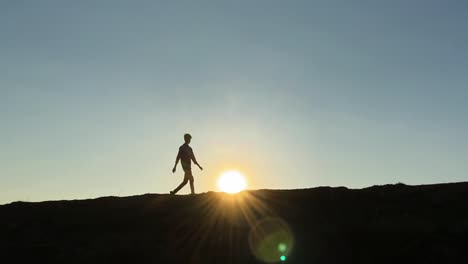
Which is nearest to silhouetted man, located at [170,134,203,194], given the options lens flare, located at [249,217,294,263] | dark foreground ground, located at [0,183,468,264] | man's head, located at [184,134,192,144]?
man's head, located at [184,134,192,144]

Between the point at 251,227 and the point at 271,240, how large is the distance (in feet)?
3.73

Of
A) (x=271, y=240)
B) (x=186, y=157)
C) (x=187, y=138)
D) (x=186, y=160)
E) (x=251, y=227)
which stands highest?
(x=187, y=138)

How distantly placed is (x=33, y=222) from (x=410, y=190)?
12205mm

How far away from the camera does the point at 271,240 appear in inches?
833

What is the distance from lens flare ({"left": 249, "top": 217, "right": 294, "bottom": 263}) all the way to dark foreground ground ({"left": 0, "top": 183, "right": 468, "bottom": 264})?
0.03 m

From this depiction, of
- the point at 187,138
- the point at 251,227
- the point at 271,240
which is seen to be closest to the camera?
the point at 271,240

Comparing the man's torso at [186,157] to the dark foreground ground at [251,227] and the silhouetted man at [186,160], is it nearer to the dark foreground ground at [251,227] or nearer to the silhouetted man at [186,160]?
the silhouetted man at [186,160]

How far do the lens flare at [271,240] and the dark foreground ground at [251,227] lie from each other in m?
0.03

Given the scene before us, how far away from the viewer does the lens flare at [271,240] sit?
2067 cm

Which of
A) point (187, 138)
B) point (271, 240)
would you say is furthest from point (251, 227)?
point (187, 138)

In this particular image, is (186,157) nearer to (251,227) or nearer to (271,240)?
(251,227)

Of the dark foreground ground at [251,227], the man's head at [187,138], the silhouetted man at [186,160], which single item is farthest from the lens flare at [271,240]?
the man's head at [187,138]

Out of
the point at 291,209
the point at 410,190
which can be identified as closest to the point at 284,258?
the point at 291,209

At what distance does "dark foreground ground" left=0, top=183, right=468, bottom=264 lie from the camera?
2029 centimetres
